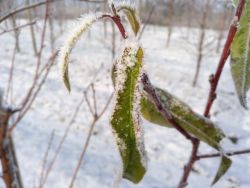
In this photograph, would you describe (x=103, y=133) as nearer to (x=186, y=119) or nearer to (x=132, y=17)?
(x=186, y=119)

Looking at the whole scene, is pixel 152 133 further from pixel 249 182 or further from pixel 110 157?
pixel 249 182

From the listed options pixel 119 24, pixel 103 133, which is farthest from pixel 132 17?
pixel 103 133

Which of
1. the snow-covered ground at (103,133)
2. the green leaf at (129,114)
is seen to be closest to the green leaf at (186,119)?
the green leaf at (129,114)

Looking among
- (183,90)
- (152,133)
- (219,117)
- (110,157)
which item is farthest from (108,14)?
(183,90)

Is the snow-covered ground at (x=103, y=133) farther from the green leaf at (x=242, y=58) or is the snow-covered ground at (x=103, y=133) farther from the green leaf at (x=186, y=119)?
the green leaf at (x=242, y=58)

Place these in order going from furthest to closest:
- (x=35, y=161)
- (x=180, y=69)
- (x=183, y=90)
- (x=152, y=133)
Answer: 1. (x=180, y=69)
2. (x=183, y=90)
3. (x=152, y=133)
4. (x=35, y=161)

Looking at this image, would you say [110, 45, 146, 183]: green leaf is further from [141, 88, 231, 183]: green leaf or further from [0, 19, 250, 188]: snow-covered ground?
[0, 19, 250, 188]: snow-covered ground
